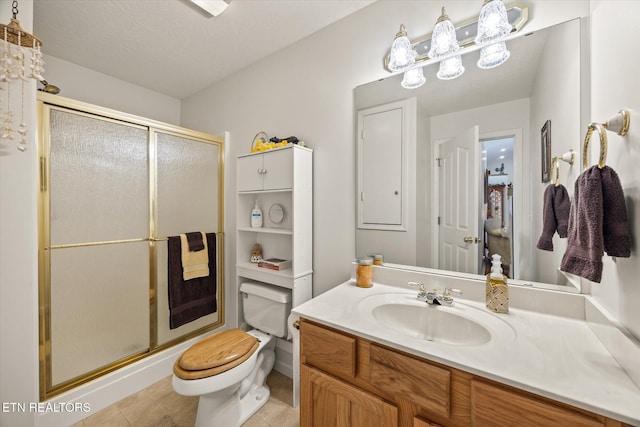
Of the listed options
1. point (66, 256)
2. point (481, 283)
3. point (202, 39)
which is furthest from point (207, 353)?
point (202, 39)

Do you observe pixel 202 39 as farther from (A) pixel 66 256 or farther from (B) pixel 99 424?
(B) pixel 99 424

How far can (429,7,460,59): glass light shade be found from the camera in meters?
1.19

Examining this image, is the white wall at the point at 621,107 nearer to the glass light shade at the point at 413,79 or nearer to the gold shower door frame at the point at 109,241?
the glass light shade at the point at 413,79

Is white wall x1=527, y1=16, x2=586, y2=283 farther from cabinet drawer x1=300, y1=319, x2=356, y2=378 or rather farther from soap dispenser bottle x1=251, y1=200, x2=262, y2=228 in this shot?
soap dispenser bottle x1=251, y1=200, x2=262, y2=228

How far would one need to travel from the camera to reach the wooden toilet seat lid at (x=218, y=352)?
1.27 metres

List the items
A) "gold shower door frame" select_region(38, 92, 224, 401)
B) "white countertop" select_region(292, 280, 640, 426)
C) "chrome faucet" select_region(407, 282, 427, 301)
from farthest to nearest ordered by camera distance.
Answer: "gold shower door frame" select_region(38, 92, 224, 401)
"chrome faucet" select_region(407, 282, 427, 301)
"white countertop" select_region(292, 280, 640, 426)

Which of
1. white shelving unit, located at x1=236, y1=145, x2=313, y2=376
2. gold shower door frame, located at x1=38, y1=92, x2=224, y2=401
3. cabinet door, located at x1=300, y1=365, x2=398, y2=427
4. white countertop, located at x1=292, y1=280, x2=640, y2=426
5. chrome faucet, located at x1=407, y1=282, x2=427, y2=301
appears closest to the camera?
white countertop, located at x1=292, y1=280, x2=640, y2=426

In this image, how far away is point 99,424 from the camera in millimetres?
1483

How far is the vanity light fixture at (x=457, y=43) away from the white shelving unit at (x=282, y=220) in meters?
0.74

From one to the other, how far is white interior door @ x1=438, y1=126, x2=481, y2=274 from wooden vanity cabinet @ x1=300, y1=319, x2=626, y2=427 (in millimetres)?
631

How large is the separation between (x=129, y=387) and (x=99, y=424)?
244 millimetres

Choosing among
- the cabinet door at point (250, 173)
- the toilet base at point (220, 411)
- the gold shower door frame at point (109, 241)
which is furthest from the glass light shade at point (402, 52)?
the toilet base at point (220, 411)

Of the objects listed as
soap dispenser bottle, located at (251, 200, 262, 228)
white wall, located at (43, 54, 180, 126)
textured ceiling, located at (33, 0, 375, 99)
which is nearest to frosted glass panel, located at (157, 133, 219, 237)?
soap dispenser bottle, located at (251, 200, 262, 228)

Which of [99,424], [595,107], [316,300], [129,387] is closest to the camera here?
[595,107]
